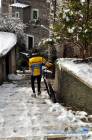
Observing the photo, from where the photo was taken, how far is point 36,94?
12094mm

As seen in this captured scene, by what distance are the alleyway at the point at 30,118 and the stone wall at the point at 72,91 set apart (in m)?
0.43

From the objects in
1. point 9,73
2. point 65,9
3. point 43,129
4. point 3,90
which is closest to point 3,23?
point 9,73

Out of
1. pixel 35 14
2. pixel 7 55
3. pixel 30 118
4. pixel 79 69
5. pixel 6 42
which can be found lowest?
pixel 7 55

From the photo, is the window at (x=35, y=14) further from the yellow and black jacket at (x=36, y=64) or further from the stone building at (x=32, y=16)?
the yellow and black jacket at (x=36, y=64)

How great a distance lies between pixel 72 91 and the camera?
1006 centimetres

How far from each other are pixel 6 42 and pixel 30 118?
9648 mm

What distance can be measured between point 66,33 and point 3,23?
40.6 ft

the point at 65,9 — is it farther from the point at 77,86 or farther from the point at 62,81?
the point at 77,86

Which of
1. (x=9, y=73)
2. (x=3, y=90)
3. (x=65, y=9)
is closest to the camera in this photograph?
(x=65, y=9)

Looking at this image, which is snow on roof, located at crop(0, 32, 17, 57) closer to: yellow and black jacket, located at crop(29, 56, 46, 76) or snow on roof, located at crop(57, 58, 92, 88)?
yellow and black jacket, located at crop(29, 56, 46, 76)

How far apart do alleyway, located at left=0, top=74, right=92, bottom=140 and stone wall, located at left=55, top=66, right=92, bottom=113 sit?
16.8 inches

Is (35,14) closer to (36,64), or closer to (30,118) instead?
(36,64)

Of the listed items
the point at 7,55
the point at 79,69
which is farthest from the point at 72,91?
the point at 7,55

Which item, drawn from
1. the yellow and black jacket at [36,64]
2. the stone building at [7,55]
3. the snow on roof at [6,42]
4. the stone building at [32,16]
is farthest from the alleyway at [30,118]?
the stone building at [32,16]
